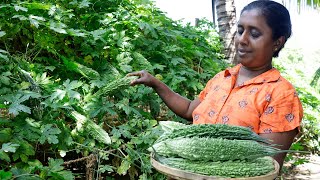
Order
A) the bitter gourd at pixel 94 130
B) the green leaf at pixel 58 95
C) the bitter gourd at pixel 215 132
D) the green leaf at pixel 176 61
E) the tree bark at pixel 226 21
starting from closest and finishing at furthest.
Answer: the bitter gourd at pixel 215 132
the green leaf at pixel 58 95
the bitter gourd at pixel 94 130
the green leaf at pixel 176 61
the tree bark at pixel 226 21

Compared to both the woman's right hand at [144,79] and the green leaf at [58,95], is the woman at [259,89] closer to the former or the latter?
the woman's right hand at [144,79]

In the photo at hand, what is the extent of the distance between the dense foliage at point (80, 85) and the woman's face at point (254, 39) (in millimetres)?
788

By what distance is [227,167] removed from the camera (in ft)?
5.13

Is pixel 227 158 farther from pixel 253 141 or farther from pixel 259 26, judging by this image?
pixel 259 26

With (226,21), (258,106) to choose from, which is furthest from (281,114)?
(226,21)

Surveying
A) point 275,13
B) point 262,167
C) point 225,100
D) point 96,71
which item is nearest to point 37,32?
point 96,71

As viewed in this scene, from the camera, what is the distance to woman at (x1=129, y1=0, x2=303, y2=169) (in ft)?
6.40

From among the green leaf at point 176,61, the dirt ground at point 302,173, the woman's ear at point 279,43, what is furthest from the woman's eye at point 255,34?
the dirt ground at point 302,173

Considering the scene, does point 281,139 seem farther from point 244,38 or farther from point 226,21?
point 226,21

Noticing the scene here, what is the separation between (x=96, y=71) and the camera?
2.73 m

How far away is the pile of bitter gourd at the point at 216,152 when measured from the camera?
1555 millimetres

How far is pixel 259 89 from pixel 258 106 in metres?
0.11

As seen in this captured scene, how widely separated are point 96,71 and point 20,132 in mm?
887

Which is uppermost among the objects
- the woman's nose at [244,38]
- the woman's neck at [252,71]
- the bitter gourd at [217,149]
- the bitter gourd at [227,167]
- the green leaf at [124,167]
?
the woman's nose at [244,38]
